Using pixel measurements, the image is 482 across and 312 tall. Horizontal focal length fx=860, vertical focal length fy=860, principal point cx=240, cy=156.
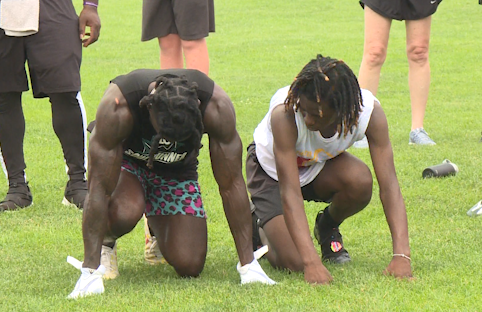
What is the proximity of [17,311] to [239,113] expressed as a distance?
5.99 m

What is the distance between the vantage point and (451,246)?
488 centimetres

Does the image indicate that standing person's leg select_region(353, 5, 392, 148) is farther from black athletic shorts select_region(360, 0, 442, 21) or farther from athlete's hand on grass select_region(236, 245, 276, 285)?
athlete's hand on grass select_region(236, 245, 276, 285)

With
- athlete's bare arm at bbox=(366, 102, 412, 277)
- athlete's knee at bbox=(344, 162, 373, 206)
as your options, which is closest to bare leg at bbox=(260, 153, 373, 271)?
athlete's knee at bbox=(344, 162, 373, 206)

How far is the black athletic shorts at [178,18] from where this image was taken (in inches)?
265

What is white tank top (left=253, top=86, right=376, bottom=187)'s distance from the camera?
4469 mm

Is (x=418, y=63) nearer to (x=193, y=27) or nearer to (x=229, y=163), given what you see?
(x=193, y=27)

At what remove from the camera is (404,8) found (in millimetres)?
7422

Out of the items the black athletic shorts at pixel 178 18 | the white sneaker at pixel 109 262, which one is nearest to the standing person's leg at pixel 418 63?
the black athletic shorts at pixel 178 18

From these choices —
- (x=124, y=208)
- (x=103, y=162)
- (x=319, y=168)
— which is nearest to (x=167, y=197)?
(x=124, y=208)

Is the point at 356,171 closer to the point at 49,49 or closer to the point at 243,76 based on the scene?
the point at 49,49

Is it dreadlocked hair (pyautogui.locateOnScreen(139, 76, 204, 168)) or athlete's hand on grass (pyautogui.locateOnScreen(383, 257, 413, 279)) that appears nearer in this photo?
dreadlocked hair (pyautogui.locateOnScreen(139, 76, 204, 168))

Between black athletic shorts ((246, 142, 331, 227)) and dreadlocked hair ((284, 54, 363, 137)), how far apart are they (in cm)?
82

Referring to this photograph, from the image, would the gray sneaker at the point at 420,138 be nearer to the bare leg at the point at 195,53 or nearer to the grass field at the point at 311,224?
the grass field at the point at 311,224

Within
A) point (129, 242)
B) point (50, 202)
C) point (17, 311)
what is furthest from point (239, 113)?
point (17, 311)
